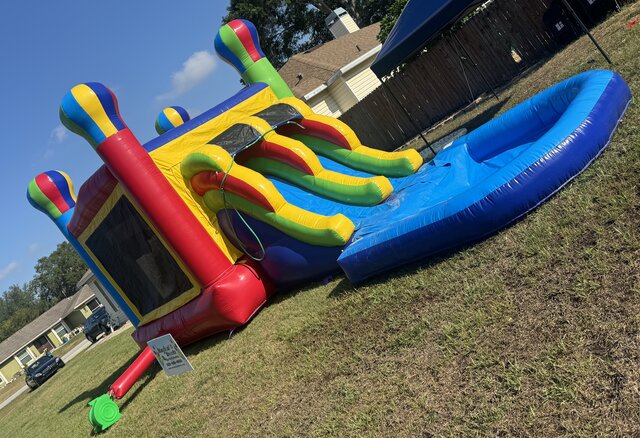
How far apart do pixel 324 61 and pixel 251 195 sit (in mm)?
17395

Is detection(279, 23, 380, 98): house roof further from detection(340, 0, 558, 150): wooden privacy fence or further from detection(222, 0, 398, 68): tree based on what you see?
detection(222, 0, 398, 68): tree

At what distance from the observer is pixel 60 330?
46250mm

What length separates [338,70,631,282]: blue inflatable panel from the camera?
425 cm

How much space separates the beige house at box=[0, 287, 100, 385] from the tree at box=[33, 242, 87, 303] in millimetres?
38932

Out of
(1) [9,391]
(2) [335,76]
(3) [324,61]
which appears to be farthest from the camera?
(1) [9,391]

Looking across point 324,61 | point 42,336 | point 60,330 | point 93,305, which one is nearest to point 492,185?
point 324,61

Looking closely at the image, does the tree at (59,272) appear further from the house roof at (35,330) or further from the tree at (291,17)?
the tree at (291,17)

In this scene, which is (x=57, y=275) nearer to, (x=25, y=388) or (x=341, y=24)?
(x=25, y=388)

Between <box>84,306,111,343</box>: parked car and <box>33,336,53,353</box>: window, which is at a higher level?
<box>33,336,53,353</box>: window

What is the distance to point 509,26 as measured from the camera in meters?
12.5

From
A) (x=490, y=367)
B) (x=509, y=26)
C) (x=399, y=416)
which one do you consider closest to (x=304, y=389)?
(x=399, y=416)

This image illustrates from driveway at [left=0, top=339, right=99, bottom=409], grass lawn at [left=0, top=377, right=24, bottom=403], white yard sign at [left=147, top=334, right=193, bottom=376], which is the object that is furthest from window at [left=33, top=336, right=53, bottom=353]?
white yard sign at [left=147, top=334, right=193, bottom=376]

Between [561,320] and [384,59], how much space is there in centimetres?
730

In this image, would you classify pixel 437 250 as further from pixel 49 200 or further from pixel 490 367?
pixel 49 200
